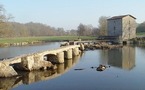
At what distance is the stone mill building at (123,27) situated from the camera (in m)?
92.3

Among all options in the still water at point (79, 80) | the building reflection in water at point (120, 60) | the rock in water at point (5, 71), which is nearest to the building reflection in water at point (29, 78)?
the still water at point (79, 80)

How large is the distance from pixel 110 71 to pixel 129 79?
559 cm

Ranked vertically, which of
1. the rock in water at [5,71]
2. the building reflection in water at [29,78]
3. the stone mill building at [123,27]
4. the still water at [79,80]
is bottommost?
the still water at [79,80]

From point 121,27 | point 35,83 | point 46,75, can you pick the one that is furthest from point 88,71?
point 121,27

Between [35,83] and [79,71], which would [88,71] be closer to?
[79,71]

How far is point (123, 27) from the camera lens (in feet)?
302

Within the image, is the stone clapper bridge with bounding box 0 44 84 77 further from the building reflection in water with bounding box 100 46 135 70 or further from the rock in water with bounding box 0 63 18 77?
the building reflection in water with bounding box 100 46 135 70

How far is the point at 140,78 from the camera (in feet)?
107

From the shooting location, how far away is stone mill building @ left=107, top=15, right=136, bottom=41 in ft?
303

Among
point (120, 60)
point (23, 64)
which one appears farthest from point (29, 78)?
point (120, 60)

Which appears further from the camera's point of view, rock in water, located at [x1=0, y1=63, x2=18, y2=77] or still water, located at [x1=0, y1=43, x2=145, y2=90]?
rock in water, located at [x1=0, y1=63, x2=18, y2=77]

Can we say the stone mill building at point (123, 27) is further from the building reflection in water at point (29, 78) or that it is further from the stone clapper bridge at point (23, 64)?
the building reflection in water at point (29, 78)

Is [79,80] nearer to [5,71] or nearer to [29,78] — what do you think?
[29,78]

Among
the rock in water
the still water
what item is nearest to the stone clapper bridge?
the rock in water
